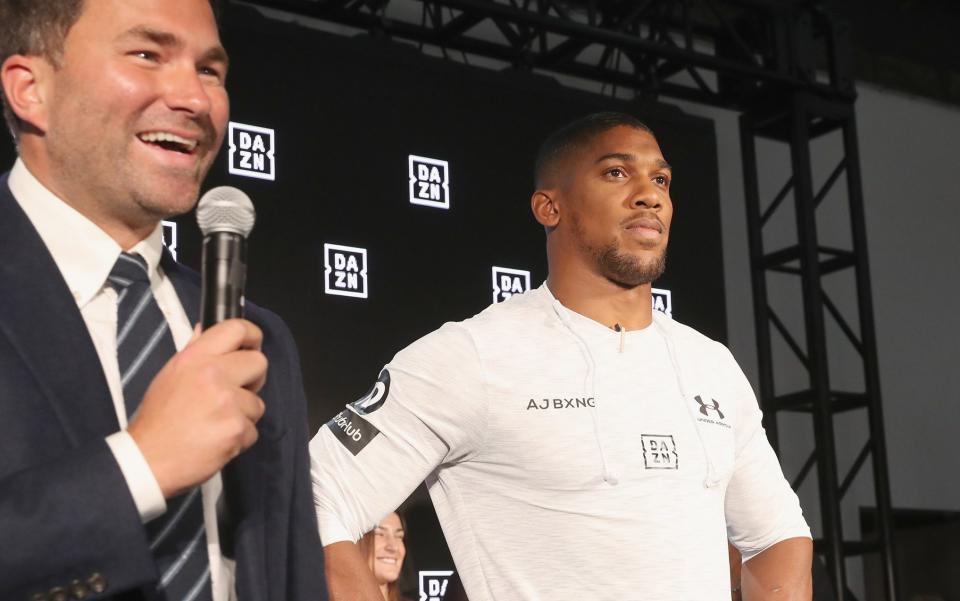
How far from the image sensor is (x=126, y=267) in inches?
43.0

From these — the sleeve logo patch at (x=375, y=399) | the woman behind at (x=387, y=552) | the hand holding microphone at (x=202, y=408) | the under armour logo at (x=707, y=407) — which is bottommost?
the woman behind at (x=387, y=552)

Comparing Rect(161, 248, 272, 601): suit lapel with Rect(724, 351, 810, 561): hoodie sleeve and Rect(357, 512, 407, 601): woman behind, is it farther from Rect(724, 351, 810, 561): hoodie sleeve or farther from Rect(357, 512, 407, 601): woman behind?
Rect(357, 512, 407, 601): woman behind

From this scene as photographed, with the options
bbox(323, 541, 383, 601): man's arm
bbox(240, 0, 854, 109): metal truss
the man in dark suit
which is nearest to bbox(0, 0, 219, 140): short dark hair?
the man in dark suit

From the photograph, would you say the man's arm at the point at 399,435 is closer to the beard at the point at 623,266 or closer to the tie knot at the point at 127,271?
the beard at the point at 623,266

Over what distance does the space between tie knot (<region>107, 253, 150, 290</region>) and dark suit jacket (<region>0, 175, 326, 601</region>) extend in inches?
2.7

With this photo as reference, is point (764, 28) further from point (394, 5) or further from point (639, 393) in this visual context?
point (639, 393)

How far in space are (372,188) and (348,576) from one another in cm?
308

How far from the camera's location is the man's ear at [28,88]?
3.60ft

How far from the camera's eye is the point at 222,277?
962 millimetres

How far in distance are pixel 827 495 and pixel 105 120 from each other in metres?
5.47

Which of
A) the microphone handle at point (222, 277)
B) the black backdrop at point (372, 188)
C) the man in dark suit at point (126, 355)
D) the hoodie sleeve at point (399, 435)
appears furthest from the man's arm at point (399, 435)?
the black backdrop at point (372, 188)

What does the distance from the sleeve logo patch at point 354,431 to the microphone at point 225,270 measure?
0.89m

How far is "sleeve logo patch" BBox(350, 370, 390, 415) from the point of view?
2025mm

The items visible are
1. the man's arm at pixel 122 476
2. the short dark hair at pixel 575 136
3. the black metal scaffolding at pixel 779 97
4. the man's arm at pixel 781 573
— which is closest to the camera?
the man's arm at pixel 122 476
